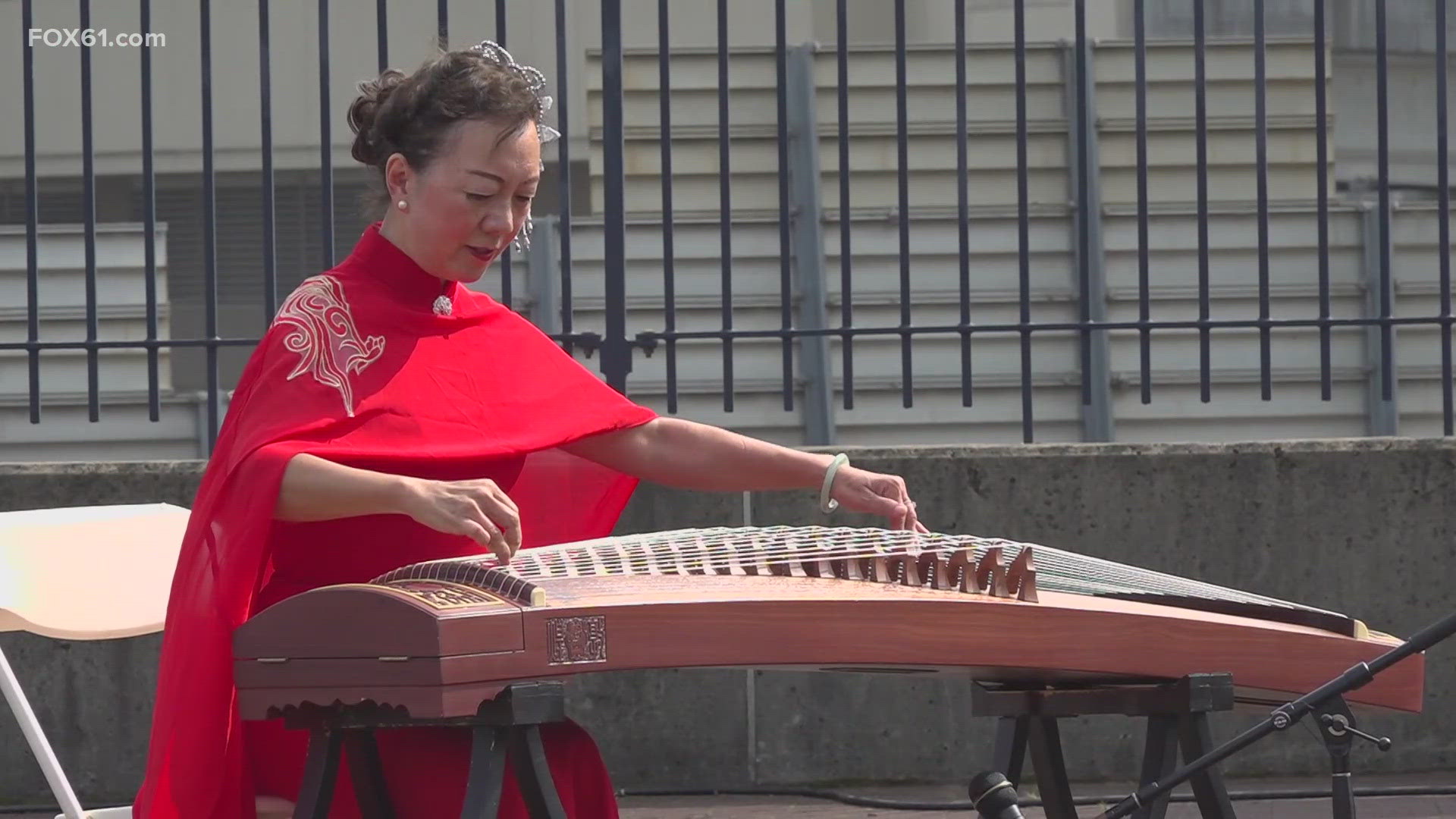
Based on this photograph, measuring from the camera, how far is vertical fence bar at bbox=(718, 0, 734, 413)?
4297mm

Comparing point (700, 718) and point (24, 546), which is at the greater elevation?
point (24, 546)

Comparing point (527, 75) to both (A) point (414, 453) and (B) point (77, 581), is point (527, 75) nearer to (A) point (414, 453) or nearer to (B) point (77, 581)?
(A) point (414, 453)

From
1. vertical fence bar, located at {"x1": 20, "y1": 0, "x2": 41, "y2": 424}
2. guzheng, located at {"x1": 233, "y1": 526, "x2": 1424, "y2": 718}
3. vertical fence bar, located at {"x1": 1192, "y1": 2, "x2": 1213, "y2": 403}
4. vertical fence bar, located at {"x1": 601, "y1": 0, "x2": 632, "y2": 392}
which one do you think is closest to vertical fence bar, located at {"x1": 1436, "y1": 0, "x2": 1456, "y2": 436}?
vertical fence bar, located at {"x1": 1192, "y1": 2, "x2": 1213, "y2": 403}

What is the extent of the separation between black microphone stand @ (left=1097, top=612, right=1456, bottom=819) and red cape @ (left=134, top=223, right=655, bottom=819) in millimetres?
911

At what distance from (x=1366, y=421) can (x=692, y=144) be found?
2263mm

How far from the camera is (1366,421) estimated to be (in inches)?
225

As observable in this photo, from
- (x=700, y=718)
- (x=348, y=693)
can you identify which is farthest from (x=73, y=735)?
(x=348, y=693)

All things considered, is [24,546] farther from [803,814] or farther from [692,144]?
[692,144]

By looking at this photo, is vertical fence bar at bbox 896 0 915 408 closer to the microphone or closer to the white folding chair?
the white folding chair

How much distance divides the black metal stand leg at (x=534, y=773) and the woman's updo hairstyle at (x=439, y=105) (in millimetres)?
821

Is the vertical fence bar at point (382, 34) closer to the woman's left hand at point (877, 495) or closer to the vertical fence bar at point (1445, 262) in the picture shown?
the woman's left hand at point (877, 495)

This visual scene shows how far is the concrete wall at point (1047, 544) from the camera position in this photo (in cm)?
419

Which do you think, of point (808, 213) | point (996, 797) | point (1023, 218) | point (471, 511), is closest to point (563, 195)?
point (1023, 218)

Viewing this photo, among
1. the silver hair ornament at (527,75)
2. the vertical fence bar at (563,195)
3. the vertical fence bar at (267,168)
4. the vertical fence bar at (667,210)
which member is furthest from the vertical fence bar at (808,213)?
the silver hair ornament at (527,75)
